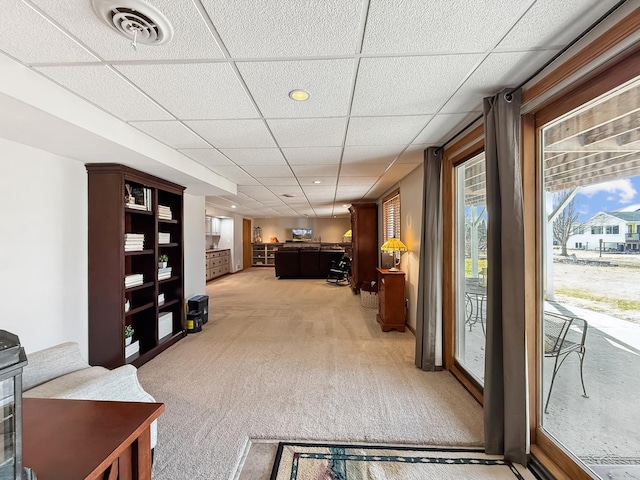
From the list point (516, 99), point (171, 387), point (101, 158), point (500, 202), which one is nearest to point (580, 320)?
point (500, 202)

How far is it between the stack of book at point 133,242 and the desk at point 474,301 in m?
3.51

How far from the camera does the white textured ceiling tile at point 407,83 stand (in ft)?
4.91

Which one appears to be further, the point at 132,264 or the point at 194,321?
the point at 194,321

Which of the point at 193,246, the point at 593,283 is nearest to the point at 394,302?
the point at 593,283

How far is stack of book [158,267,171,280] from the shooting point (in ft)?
11.9

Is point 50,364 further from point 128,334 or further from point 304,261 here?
point 304,261

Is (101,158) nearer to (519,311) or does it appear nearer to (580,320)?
(519,311)

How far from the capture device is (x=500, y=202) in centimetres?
182

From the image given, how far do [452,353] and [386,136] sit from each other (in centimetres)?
222

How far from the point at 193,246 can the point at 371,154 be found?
128 inches

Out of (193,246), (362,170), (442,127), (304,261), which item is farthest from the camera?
(304,261)

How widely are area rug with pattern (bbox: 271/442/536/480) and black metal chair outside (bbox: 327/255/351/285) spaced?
6.55 m

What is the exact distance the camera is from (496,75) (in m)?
1.64

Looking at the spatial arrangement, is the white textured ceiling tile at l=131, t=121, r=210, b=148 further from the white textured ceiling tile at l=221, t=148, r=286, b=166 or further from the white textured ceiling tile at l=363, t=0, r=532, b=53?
the white textured ceiling tile at l=363, t=0, r=532, b=53
